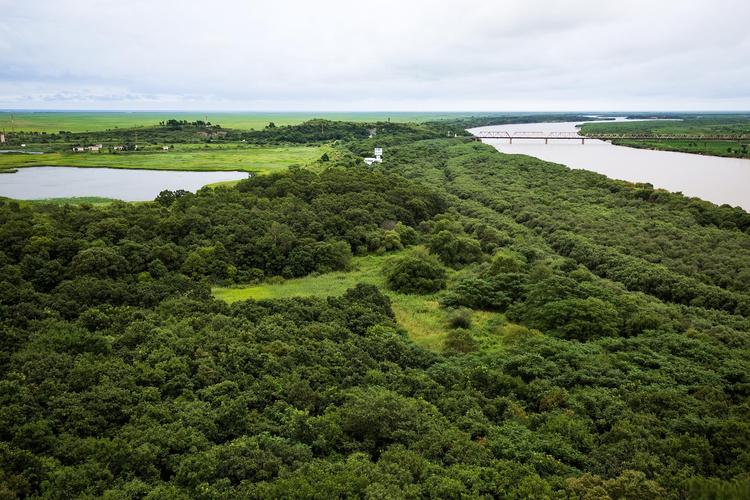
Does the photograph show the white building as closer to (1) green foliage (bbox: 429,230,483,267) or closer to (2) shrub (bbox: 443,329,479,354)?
(1) green foliage (bbox: 429,230,483,267)

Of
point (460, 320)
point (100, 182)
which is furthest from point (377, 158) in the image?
point (460, 320)

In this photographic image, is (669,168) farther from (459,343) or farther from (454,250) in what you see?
(459,343)

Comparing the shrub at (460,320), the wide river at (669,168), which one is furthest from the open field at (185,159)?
the shrub at (460,320)

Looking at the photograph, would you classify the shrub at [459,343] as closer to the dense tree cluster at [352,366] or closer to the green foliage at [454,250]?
the dense tree cluster at [352,366]

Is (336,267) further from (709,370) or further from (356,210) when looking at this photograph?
(709,370)

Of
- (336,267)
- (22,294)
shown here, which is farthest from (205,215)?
(22,294)
